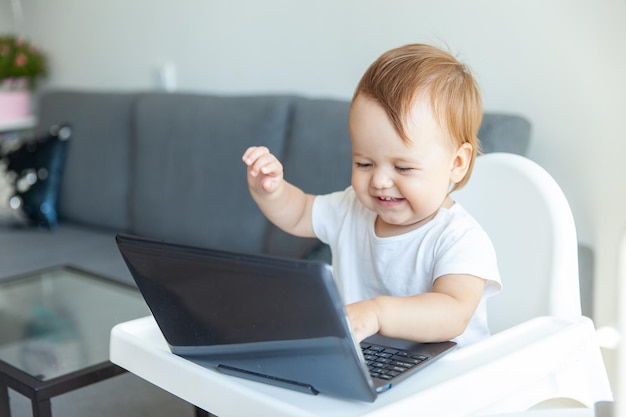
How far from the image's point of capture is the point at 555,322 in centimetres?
108

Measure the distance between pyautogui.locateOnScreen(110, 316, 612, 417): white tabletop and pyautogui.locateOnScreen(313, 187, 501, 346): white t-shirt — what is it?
0.11 m

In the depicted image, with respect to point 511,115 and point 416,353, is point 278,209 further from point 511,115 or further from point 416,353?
point 511,115

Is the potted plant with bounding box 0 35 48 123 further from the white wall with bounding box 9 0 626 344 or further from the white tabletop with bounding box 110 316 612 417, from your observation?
the white tabletop with bounding box 110 316 612 417

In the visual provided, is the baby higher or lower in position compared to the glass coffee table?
higher

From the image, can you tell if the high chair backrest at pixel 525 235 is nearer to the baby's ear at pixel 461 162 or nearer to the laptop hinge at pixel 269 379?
the baby's ear at pixel 461 162

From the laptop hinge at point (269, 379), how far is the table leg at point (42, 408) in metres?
0.57

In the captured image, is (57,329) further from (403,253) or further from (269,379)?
(269,379)

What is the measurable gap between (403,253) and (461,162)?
0.15m

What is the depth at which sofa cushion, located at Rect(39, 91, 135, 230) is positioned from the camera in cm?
286

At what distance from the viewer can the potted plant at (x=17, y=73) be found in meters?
3.52

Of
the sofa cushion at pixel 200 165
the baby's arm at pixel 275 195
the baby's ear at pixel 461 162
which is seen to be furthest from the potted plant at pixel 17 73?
the baby's ear at pixel 461 162

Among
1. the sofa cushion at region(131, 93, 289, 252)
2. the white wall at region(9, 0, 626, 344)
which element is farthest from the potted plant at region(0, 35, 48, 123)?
the sofa cushion at region(131, 93, 289, 252)

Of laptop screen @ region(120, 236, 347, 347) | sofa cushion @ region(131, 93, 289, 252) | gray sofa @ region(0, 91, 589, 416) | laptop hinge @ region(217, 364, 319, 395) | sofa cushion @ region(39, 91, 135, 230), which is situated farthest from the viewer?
sofa cushion @ region(39, 91, 135, 230)

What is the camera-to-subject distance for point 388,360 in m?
0.93
